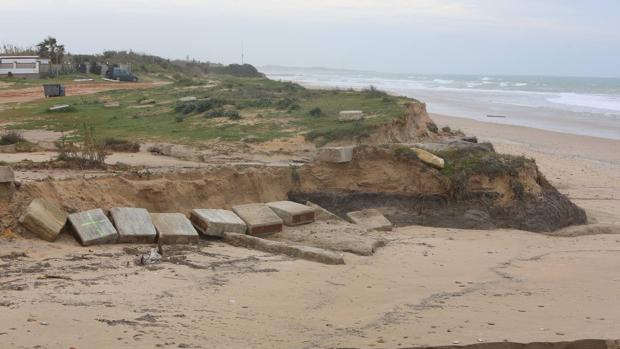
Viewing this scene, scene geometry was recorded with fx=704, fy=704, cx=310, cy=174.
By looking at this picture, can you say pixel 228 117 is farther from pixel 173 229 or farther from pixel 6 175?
pixel 6 175

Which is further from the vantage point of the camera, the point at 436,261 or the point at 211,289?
the point at 436,261

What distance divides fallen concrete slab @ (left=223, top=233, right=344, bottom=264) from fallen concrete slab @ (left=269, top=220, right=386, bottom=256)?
592 mm

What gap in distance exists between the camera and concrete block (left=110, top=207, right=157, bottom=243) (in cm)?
874

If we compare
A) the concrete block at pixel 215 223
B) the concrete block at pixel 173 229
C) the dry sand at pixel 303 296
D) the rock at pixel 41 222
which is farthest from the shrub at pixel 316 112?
the rock at pixel 41 222

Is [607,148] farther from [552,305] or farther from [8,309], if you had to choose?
[8,309]

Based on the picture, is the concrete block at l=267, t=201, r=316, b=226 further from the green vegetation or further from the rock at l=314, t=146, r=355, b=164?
the green vegetation

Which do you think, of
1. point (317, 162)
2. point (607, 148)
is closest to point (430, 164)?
point (317, 162)

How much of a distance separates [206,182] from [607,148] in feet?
62.1

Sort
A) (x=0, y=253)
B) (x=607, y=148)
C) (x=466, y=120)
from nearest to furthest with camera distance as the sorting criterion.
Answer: (x=0, y=253), (x=607, y=148), (x=466, y=120)

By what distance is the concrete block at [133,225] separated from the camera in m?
8.74

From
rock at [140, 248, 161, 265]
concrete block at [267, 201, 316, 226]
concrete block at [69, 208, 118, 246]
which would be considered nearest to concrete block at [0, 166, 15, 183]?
concrete block at [69, 208, 118, 246]

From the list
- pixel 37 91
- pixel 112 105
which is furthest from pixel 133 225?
pixel 37 91

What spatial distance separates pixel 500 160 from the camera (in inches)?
499

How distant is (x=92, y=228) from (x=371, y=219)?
463cm
